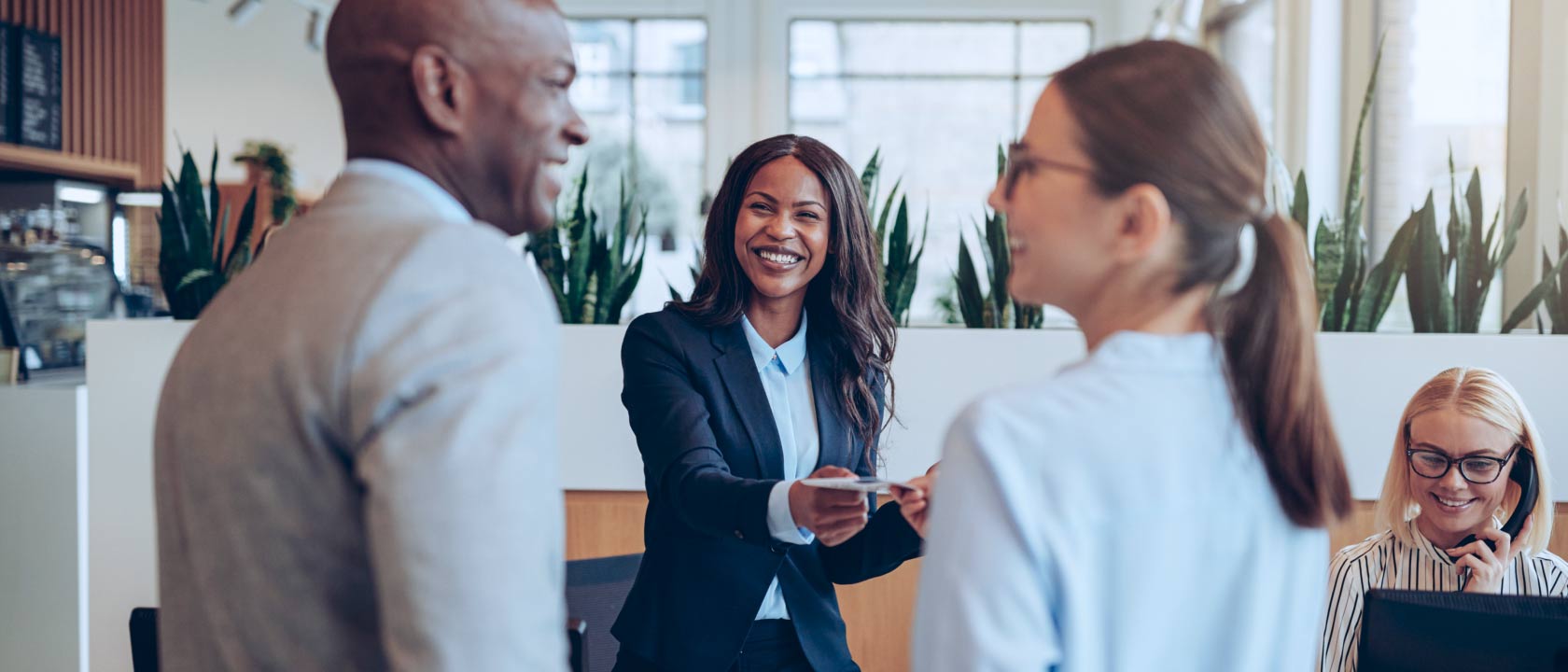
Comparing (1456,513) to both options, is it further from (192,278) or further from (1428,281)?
(192,278)

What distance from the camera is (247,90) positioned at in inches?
375

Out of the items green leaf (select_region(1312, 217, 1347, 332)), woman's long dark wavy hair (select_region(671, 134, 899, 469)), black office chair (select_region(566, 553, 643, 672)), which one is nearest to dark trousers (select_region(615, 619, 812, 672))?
black office chair (select_region(566, 553, 643, 672))

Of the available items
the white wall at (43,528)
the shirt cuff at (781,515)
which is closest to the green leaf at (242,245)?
the white wall at (43,528)

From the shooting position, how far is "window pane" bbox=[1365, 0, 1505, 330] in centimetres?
443

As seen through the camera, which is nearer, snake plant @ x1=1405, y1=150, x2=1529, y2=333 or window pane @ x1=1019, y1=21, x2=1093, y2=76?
snake plant @ x1=1405, y1=150, x2=1529, y2=333

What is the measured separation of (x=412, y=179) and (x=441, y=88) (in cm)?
7

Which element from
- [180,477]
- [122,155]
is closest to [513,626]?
[180,477]

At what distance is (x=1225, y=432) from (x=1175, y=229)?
14 centimetres

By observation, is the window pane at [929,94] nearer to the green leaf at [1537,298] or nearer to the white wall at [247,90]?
the white wall at [247,90]

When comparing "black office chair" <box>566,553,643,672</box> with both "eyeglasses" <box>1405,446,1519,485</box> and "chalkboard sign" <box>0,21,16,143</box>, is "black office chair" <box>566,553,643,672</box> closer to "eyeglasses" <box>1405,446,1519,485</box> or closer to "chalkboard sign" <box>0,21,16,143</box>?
"eyeglasses" <box>1405,446,1519,485</box>

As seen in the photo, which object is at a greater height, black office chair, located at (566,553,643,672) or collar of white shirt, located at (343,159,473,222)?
collar of white shirt, located at (343,159,473,222)

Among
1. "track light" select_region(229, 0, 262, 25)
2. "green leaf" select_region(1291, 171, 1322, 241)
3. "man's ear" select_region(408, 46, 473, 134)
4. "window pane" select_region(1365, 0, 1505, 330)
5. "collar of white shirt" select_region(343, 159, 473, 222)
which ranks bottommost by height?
"collar of white shirt" select_region(343, 159, 473, 222)

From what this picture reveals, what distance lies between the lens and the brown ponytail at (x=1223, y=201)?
80cm

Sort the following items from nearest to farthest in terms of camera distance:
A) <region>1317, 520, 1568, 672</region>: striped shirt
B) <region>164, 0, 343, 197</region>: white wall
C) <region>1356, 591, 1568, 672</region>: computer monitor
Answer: <region>1356, 591, 1568, 672</region>: computer monitor < <region>1317, 520, 1568, 672</region>: striped shirt < <region>164, 0, 343, 197</region>: white wall
